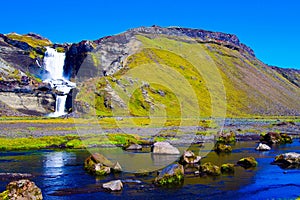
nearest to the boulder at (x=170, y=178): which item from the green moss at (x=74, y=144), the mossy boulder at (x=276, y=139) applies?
the green moss at (x=74, y=144)

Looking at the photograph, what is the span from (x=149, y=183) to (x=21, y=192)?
12.8 m

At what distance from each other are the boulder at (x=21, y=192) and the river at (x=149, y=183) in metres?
1.59

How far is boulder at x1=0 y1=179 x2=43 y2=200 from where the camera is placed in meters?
26.4

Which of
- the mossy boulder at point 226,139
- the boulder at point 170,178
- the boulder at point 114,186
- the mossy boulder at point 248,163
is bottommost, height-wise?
the boulder at point 114,186

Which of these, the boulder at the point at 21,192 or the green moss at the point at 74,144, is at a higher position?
the green moss at the point at 74,144

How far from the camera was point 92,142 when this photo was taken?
6650 centimetres

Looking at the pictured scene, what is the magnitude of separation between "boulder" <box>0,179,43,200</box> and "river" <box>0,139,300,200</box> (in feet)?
5.20

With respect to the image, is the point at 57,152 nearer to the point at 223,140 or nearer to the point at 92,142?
the point at 92,142

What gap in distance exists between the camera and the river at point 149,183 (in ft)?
98.8

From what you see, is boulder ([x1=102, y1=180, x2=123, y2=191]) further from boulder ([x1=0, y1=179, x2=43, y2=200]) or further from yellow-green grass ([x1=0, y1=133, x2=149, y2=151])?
yellow-green grass ([x1=0, y1=133, x2=149, y2=151])

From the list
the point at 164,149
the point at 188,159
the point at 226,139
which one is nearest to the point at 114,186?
the point at 188,159

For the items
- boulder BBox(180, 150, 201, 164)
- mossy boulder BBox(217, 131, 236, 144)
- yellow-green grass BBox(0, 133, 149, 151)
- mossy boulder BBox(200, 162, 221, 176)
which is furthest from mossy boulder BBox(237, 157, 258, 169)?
mossy boulder BBox(217, 131, 236, 144)

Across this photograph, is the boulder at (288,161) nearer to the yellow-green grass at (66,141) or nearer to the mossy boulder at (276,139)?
the mossy boulder at (276,139)

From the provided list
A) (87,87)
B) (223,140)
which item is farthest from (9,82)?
(223,140)
